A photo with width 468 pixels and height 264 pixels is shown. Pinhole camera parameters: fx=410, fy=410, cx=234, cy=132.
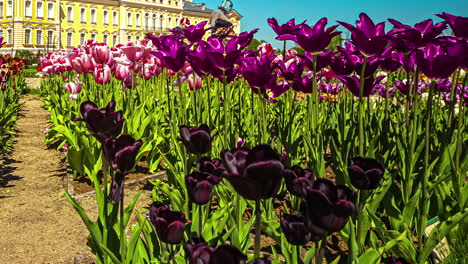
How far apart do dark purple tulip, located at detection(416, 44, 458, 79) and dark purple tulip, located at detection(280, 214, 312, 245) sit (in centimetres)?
114

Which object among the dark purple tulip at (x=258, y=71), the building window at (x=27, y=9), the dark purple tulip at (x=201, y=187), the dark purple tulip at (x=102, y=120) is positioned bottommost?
the dark purple tulip at (x=201, y=187)

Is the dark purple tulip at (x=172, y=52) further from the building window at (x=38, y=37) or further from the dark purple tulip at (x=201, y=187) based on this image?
the building window at (x=38, y=37)

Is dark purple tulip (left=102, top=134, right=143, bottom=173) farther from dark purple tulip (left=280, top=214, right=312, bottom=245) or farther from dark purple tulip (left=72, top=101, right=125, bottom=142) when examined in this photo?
dark purple tulip (left=280, top=214, right=312, bottom=245)

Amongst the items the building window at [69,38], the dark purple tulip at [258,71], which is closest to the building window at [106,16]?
the building window at [69,38]

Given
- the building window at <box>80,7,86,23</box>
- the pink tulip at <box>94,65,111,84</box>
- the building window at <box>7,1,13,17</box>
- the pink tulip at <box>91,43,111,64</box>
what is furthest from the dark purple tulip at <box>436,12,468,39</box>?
the building window at <box>80,7,86,23</box>

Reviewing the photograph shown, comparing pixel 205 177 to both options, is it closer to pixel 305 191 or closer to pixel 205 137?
pixel 205 137

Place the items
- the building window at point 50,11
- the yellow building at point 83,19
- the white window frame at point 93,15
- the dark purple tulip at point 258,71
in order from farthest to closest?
the white window frame at point 93,15, the building window at point 50,11, the yellow building at point 83,19, the dark purple tulip at point 258,71

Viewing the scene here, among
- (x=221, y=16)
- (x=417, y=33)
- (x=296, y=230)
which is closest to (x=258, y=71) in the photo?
(x=417, y=33)

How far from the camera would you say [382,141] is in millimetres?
2604

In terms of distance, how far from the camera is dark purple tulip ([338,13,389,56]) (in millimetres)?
1632

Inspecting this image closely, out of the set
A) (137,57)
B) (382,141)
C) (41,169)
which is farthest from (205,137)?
(41,169)

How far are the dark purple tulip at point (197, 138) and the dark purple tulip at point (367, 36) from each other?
766 mm

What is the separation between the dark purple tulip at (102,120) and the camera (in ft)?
3.92

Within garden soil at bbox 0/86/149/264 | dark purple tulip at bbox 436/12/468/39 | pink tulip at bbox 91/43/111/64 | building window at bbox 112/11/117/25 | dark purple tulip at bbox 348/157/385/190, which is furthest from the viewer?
building window at bbox 112/11/117/25
